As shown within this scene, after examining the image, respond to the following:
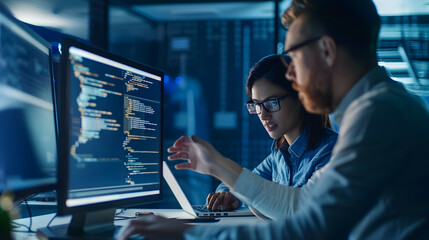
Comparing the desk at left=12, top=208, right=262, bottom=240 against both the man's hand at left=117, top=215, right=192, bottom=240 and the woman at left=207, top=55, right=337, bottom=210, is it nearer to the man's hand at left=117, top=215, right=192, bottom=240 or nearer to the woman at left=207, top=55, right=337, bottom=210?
the woman at left=207, top=55, right=337, bottom=210

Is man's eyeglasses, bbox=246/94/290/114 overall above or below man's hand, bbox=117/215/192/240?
above

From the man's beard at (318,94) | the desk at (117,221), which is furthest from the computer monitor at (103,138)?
the man's beard at (318,94)

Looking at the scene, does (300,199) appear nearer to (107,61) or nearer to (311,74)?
(311,74)

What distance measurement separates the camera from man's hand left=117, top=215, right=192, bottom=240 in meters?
0.90

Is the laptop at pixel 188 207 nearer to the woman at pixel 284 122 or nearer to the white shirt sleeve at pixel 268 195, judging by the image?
the woman at pixel 284 122

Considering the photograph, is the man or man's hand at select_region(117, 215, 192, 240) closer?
the man

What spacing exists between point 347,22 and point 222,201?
1008 mm

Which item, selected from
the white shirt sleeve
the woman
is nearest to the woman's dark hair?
the woman

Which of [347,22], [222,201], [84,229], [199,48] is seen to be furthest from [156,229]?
[199,48]

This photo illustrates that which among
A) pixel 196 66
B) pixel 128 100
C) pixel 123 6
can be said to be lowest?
pixel 128 100

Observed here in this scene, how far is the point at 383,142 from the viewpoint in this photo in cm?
80

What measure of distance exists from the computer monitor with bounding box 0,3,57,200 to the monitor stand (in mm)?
125

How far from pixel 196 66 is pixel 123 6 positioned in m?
1.09

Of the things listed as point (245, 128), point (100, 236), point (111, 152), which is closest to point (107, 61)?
point (111, 152)
